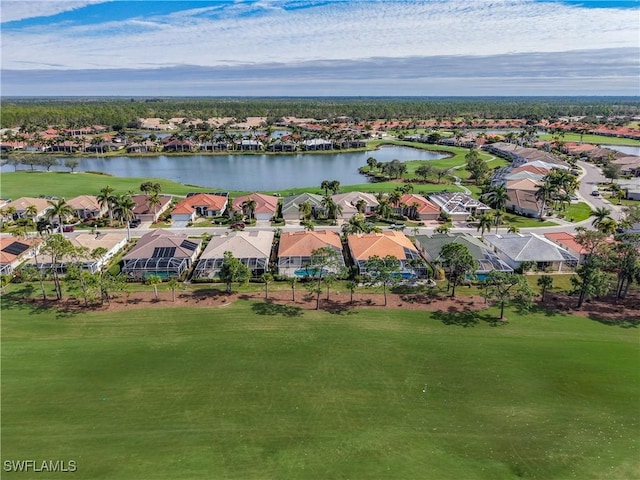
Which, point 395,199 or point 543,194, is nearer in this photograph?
point 543,194

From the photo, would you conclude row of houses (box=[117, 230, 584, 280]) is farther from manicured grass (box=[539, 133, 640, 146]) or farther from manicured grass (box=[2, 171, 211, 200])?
manicured grass (box=[539, 133, 640, 146])

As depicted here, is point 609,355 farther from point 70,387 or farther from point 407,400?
point 70,387

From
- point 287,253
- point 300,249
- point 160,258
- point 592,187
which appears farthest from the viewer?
point 592,187

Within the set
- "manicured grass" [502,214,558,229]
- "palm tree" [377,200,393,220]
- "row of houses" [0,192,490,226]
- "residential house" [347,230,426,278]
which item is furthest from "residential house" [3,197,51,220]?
"manicured grass" [502,214,558,229]

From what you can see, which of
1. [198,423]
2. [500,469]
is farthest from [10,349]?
[500,469]

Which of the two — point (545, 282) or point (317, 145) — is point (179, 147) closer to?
point (317, 145)

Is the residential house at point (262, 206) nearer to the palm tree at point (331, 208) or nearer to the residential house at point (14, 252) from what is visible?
the palm tree at point (331, 208)

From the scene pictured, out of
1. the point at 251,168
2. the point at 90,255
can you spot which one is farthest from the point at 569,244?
the point at 251,168
